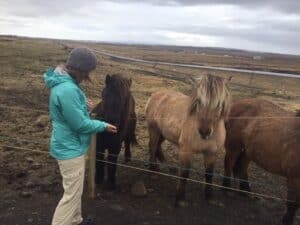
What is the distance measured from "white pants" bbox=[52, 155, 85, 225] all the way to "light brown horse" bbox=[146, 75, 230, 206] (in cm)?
191

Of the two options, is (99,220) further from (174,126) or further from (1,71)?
(1,71)

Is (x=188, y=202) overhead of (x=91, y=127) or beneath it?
beneath

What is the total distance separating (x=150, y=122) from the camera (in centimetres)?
777

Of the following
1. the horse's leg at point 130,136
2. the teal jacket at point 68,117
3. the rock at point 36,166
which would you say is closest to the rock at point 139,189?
the horse's leg at point 130,136

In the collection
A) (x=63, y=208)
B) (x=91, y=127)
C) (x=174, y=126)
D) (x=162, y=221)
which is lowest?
(x=162, y=221)

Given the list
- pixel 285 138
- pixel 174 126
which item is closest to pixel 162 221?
pixel 174 126

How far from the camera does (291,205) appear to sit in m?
5.85

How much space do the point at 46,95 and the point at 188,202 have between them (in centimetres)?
834

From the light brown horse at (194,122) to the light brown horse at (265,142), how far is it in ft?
2.16

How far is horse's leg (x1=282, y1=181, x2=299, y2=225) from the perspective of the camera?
5.78 m

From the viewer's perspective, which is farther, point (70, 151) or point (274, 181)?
point (274, 181)

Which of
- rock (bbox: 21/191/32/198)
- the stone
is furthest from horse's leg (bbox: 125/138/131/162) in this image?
rock (bbox: 21/191/32/198)

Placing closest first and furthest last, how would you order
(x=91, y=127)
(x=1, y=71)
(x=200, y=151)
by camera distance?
(x=91, y=127) → (x=200, y=151) → (x=1, y=71)

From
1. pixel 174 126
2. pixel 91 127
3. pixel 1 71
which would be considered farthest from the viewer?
pixel 1 71
